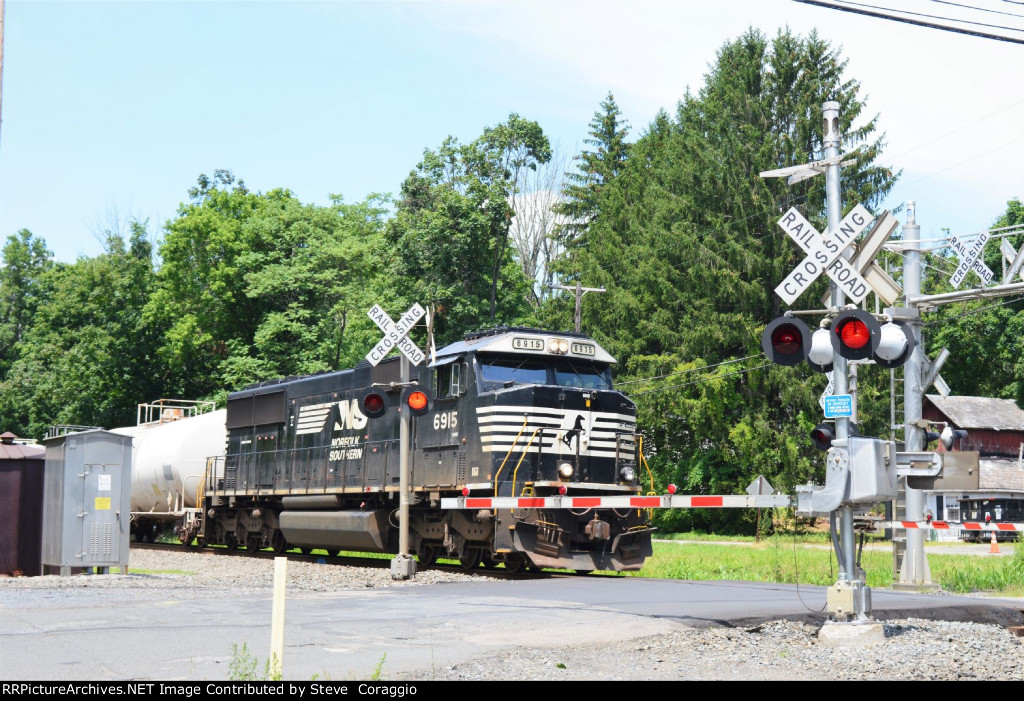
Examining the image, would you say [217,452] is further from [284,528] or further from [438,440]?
[438,440]

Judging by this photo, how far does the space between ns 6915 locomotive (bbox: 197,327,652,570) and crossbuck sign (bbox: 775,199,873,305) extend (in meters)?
8.01

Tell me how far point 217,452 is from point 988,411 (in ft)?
126

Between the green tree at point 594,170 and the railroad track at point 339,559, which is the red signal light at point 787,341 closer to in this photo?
the railroad track at point 339,559

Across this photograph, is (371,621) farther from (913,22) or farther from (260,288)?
(260,288)

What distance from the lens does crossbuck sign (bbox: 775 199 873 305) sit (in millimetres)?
10398

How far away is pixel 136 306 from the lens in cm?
6500

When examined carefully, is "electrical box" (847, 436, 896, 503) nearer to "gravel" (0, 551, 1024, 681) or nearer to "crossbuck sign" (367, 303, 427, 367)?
"gravel" (0, 551, 1024, 681)

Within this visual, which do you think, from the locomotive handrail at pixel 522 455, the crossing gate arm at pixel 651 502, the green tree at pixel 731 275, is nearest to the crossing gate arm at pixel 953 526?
the crossing gate arm at pixel 651 502

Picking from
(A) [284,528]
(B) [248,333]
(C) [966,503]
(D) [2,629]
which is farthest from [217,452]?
(C) [966,503]

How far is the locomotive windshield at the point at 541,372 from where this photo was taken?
62.9ft

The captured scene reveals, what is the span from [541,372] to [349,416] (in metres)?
5.73

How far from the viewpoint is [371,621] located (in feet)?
37.7

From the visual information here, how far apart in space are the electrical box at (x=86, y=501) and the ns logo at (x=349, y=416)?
4966mm

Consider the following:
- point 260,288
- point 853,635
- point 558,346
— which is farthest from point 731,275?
point 853,635
